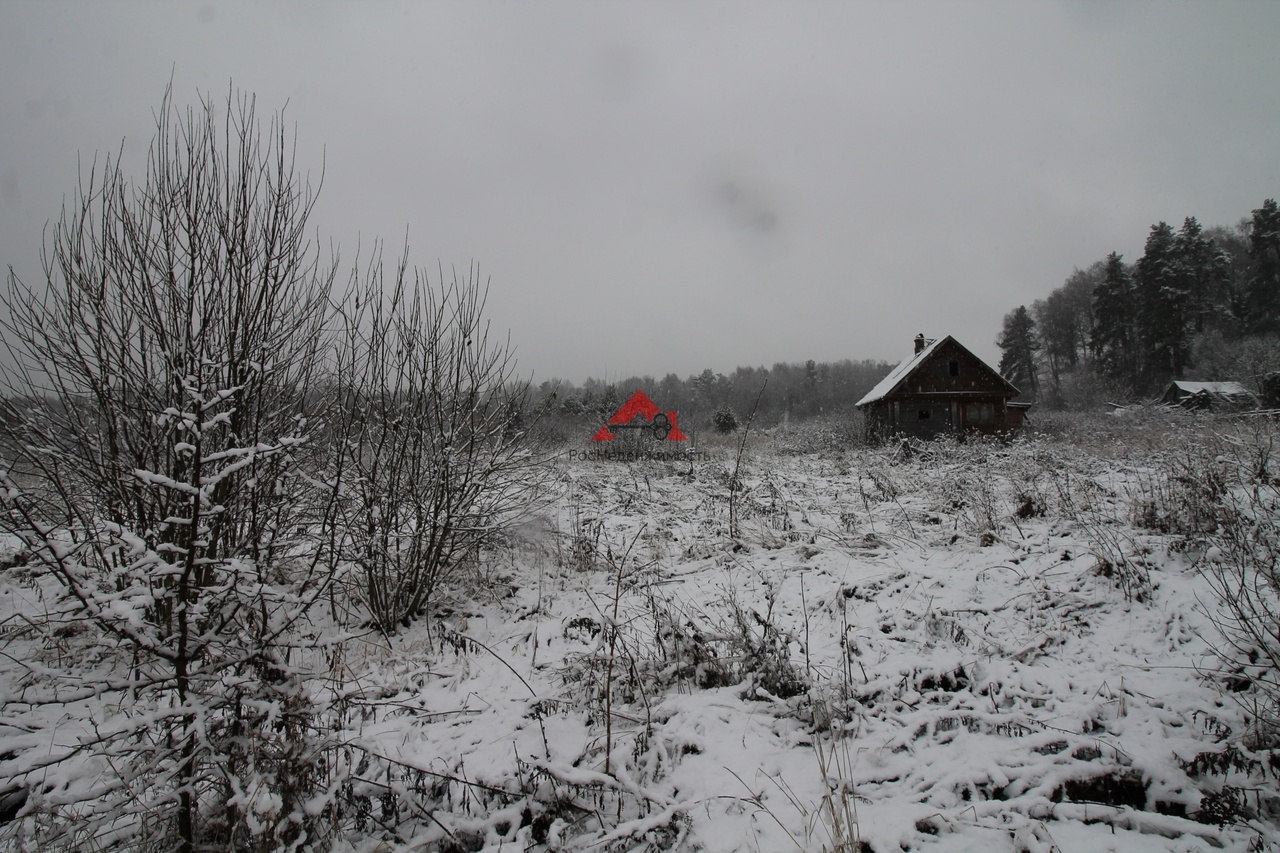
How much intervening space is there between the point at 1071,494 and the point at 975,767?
483 centimetres

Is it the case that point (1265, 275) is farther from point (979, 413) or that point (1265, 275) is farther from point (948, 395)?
point (948, 395)

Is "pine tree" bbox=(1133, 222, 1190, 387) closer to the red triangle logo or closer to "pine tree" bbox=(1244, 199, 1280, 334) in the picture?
"pine tree" bbox=(1244, 199, 1280, 334)

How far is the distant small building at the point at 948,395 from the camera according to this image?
21000 millimetres

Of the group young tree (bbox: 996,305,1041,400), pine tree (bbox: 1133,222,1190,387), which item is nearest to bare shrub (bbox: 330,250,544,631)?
pine tree (bbox: 1133,222,1190,387)

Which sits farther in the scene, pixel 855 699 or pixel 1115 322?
pixel 1115 322

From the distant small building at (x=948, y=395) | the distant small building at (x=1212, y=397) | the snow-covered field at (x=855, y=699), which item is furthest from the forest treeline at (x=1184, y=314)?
the snow-covered field at (x=855, y=699)

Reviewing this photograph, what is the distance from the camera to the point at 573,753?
2.57 metres

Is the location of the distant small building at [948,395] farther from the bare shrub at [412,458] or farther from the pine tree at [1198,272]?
the pine tree at [1198,272]

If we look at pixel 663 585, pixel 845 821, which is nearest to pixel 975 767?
pixel 845 821

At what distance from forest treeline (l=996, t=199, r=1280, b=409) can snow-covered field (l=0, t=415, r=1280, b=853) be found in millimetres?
33763

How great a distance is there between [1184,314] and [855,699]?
4727 centimetres

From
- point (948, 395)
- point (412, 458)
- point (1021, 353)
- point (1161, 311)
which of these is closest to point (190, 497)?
point (412, 458)

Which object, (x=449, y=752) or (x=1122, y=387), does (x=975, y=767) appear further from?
(x=1122, y=387)

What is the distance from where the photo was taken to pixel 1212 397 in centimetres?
1709
